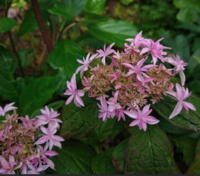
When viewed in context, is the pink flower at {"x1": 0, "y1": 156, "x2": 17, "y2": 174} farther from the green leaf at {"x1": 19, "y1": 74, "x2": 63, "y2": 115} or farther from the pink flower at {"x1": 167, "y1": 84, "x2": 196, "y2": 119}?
the pink flower at {"x1": 167, "y1": 84, "x2": 196, "y2": 119}

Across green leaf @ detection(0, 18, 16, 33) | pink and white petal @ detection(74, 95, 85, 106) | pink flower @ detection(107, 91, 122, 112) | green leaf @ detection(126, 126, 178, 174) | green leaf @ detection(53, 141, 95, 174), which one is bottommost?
green leaf @ detection(53, 141, 95, 174)

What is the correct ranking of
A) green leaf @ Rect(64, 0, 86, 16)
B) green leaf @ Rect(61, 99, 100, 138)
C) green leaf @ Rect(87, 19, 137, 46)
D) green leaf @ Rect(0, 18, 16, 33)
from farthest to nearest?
green leaf @ Rect(64, 0, 86, 16) < green leaf @ Rect(87, 19, 137, 46) < green leaf @ Rect(0, 18, 16, 33) < green leaf @ Rect(61, 99, 100, 138)

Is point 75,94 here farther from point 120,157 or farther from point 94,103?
point 120,157

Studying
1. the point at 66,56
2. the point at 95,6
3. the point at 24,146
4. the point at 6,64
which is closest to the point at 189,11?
the point at 95,6

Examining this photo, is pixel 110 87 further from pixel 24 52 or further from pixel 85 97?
pixel 24 52

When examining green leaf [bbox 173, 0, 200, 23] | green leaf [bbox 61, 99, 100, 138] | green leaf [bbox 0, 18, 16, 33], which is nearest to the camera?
green leaf [bbox 61, 99, 100, 138]

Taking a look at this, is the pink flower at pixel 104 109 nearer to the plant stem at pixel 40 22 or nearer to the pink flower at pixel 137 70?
the pink flower at pixel 137 70

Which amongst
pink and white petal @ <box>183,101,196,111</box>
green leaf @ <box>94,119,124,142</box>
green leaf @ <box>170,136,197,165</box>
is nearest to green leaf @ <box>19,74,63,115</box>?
green leaf @ <box>94,119,124,142</box>
